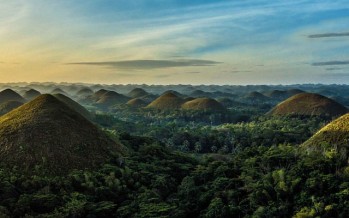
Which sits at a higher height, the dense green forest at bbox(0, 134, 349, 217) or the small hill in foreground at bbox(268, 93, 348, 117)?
the small hill in foreground at bbox(268, 93, 348, 117)

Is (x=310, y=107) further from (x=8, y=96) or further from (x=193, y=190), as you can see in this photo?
(x=8, y=96)

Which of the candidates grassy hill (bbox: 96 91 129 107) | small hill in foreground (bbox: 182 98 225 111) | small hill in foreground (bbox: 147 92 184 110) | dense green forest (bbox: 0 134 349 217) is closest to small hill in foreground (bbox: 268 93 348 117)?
small hill in foreground (bbox: 182 98 225 111)

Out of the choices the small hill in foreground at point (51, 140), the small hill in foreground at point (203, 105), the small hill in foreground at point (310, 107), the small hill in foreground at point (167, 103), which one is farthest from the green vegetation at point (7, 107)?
the small hill in foreground at point (310, 107)

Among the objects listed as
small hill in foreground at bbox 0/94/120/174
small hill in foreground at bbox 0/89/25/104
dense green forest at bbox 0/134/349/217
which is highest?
small hill in foreground at bbox 0/89/25/104

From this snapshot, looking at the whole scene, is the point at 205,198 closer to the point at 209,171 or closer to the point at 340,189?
the point at 209,171

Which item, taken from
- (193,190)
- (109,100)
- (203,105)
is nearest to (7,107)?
(203,105)

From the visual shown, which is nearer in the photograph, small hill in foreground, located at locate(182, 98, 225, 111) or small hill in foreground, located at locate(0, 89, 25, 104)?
small hill in foreground, located at locate(0, 89, 25, 104)

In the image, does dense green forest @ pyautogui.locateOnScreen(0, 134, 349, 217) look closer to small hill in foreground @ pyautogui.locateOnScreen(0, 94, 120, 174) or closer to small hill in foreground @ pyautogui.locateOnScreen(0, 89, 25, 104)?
small hill in foreground @ pyautogui.locateOnScreen(0, 94, 120, 174)
